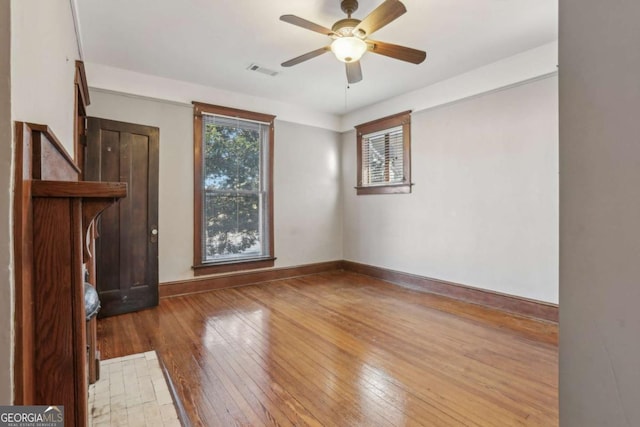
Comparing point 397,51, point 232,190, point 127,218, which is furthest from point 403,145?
point 127,218

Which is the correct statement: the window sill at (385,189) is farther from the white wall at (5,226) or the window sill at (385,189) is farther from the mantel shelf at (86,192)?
the white wall at (5,226)

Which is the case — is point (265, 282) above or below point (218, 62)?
below

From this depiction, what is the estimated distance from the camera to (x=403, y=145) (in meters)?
4.76

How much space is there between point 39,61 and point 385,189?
4385 millimetres

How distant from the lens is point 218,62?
365cm

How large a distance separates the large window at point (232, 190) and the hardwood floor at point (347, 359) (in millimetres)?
793

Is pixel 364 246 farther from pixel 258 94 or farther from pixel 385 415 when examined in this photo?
pixel 385 415

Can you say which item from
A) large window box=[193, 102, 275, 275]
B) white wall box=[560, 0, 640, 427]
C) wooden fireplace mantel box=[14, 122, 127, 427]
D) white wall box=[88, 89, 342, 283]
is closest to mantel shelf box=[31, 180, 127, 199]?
wooden fireplace mantel box=[14, 122, 127, 427]

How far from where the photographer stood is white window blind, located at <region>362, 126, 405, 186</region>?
4879mm

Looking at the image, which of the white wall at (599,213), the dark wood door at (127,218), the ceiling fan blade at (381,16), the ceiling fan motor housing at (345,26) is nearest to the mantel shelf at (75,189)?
the white wall at (599,213)

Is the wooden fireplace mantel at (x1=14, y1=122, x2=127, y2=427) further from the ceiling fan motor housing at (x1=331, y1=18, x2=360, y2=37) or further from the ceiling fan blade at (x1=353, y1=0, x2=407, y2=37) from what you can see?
the ceiling fan motor housing at (x1=331, y1=18, x2=360, y2=37)

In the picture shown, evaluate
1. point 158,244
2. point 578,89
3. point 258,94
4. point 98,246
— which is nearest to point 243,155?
point 258,94

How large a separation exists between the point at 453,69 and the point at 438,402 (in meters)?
3.61

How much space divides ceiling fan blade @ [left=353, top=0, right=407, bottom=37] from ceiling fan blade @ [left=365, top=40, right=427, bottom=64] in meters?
0.17
